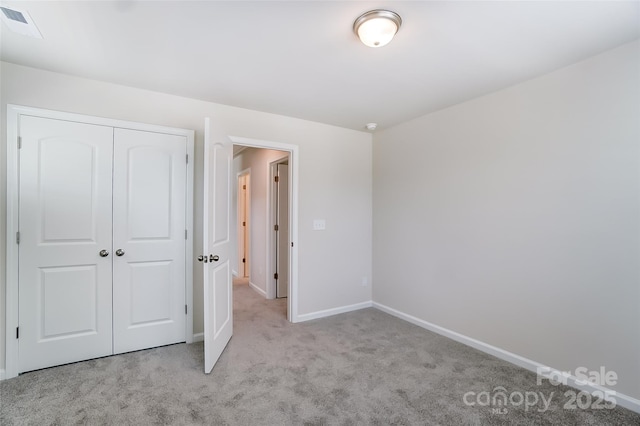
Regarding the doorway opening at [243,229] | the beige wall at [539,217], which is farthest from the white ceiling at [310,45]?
the doorway opening at [243,229]

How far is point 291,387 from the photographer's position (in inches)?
82.8

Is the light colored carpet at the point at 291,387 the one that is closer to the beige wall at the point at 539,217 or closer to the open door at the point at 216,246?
the open door at the point at 216,246

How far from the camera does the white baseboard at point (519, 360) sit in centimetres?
189

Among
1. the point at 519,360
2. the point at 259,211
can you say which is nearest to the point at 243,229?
Answer: the point at 259,211

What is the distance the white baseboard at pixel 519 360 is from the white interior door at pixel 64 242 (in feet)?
10.1

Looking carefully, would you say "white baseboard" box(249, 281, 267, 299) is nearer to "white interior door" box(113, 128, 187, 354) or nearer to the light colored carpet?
the light colored carpet

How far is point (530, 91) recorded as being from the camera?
2363mm

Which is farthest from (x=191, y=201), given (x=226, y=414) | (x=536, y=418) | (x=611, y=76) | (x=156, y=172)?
(x=611, y=76)

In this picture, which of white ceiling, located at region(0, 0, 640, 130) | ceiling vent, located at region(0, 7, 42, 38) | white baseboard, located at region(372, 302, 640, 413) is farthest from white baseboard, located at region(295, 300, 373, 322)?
ceiling vent, located at region(0, 7, 42, 38)

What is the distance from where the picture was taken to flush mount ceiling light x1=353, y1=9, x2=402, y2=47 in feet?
5.21

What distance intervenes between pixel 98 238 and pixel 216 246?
1.00 m

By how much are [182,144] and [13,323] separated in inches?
75.0

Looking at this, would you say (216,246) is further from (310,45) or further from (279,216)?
(279,216)

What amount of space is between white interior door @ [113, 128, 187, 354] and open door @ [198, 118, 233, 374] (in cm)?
42
